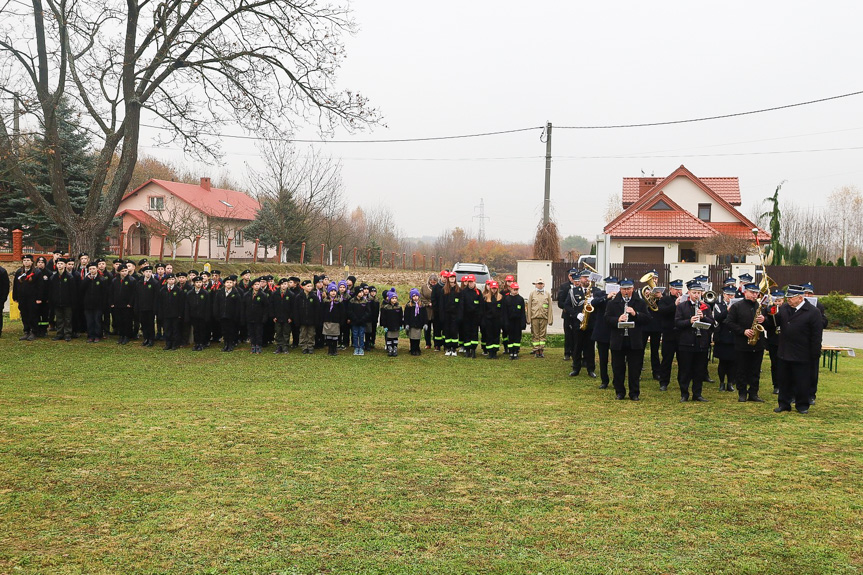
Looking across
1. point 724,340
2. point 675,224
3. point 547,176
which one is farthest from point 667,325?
point 675,224

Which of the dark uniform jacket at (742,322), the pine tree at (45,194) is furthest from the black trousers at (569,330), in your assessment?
the pine tree at (45,194)

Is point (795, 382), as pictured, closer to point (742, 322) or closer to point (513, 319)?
point (742, 322)

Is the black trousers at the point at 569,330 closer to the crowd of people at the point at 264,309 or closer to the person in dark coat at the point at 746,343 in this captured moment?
the crowd of people at the point at 264,309

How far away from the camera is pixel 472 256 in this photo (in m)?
67.2

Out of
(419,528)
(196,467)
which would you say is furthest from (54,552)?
(419,528)

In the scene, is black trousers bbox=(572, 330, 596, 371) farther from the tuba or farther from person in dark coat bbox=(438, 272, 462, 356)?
person in dark coat bbox=(438, 272, 462, 356)

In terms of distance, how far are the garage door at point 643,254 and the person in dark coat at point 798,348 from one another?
2557 cm

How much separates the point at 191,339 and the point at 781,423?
12.8 metres

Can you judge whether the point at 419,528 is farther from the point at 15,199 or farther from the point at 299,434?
the point at 15,199

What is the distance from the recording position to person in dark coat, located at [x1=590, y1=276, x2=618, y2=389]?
12.0 m

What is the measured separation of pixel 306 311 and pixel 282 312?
546mm

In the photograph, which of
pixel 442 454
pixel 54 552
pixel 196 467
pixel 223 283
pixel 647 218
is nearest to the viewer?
pixel 54 552

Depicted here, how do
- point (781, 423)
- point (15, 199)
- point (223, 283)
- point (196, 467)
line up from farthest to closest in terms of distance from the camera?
point (15, 199)
point (223, 283)
point (781, 423)
point (196, 467)

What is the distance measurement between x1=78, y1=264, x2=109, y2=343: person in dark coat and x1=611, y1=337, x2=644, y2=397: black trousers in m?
11.4
